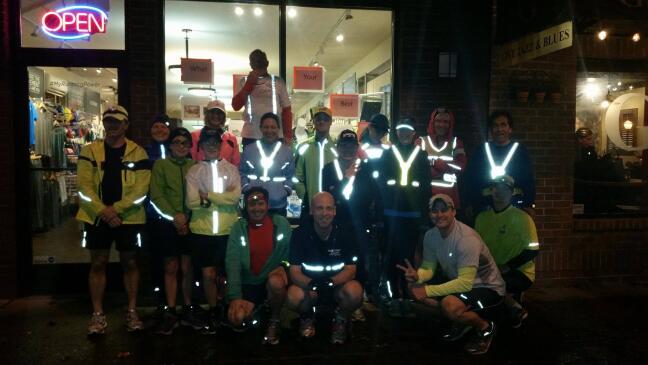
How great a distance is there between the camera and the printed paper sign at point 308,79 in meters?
7.47

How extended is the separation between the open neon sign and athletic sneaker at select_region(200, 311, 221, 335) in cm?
358

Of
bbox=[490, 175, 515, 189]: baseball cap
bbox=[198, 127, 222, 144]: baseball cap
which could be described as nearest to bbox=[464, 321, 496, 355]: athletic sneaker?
bbox=[490, 175, 515, 189]: baseball cap

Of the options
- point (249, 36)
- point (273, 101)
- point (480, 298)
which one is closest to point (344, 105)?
point (249, 36)

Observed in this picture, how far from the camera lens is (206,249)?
200 inches

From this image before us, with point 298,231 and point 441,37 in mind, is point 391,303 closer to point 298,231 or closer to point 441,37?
point 298,231

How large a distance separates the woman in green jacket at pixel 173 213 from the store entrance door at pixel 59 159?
1.59 m

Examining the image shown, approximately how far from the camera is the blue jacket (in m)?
5.44

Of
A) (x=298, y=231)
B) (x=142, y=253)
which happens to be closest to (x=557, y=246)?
(x=298, y=231)

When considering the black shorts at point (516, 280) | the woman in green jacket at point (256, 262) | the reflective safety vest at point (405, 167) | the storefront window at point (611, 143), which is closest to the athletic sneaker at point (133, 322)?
the woman in green jacket at point (256, 262)

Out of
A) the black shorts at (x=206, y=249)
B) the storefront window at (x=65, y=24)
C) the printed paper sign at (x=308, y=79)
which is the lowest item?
the black shorts at (x=206, y=249)

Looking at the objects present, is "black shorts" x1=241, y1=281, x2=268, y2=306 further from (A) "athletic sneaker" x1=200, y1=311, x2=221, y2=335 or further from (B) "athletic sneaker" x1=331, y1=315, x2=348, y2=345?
(B) "athletic sneaker" x1=331, y1=315, x2=348, y2=345

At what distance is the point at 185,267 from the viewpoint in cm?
529

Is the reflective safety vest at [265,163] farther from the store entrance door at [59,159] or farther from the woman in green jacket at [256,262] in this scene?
the store entrance door at [59,159]

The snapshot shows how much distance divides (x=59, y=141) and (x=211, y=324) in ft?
10.4
